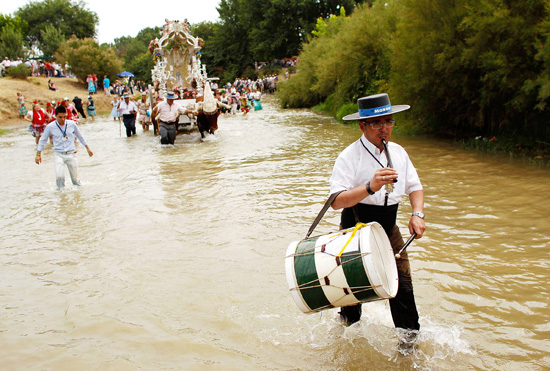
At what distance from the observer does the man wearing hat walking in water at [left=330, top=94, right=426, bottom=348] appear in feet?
12.1

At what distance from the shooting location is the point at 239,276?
5934 millimetres

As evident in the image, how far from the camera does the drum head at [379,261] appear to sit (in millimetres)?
3377

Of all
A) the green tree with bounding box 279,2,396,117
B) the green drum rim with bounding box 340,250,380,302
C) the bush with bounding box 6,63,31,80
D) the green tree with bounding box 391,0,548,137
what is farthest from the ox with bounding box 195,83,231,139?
the bush with bounding box 6,63,31,80

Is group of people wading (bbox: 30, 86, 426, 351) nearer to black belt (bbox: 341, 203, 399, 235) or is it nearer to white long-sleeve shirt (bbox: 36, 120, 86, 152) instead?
black belt (bbox: 341, 203, 399, 235)

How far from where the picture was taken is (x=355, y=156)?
151 inches

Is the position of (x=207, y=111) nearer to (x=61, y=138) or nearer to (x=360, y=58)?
(x=360, y=58)

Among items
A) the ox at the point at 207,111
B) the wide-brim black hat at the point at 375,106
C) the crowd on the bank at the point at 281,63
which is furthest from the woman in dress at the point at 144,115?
the crowd on the bank at the point at 281,63

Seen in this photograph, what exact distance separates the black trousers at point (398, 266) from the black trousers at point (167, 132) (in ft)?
43.5

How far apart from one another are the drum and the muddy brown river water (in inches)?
31.8

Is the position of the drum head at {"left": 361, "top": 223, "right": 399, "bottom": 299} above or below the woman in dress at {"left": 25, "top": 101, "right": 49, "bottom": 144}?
below

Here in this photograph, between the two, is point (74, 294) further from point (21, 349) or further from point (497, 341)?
point (497, 341)

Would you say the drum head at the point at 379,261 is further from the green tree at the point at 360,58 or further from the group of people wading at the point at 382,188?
the green tree at the point at 360,58

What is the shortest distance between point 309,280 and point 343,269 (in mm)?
276

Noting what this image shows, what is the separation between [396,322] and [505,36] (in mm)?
9141
